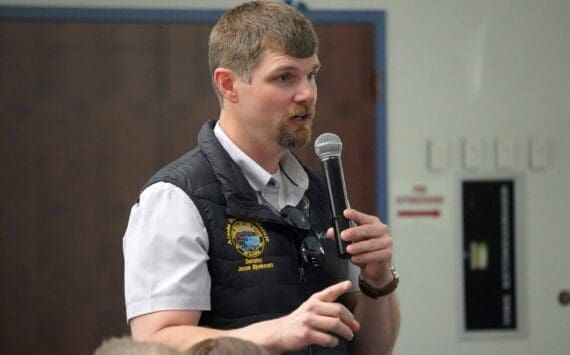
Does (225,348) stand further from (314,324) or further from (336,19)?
(336,19)

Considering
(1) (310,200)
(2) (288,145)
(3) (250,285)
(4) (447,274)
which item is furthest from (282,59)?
(4) (447,274)

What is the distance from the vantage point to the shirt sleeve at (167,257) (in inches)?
49.3

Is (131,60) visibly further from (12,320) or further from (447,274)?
(447,274)

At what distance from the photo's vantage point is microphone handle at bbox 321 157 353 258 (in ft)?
4.25

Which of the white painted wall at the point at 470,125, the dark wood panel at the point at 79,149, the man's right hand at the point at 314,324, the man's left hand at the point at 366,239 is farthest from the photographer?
the white painted wall at the point at 470,125

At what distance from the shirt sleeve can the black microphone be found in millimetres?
216

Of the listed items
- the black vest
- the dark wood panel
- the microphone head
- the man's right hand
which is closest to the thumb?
the man's right hand

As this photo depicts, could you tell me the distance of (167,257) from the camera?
1266 mm

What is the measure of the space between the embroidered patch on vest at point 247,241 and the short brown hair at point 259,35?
259mm

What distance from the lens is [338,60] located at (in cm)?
308

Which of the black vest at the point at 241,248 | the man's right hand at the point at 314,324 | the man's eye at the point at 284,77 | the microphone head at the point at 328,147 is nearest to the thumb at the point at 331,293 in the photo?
the man's right hand at the point at 314,324

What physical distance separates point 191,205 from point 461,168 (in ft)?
6.56

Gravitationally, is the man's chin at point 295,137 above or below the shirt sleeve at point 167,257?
above

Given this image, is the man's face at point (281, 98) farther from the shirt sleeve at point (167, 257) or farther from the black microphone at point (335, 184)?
the shirt sleeve at point (167, 257)
